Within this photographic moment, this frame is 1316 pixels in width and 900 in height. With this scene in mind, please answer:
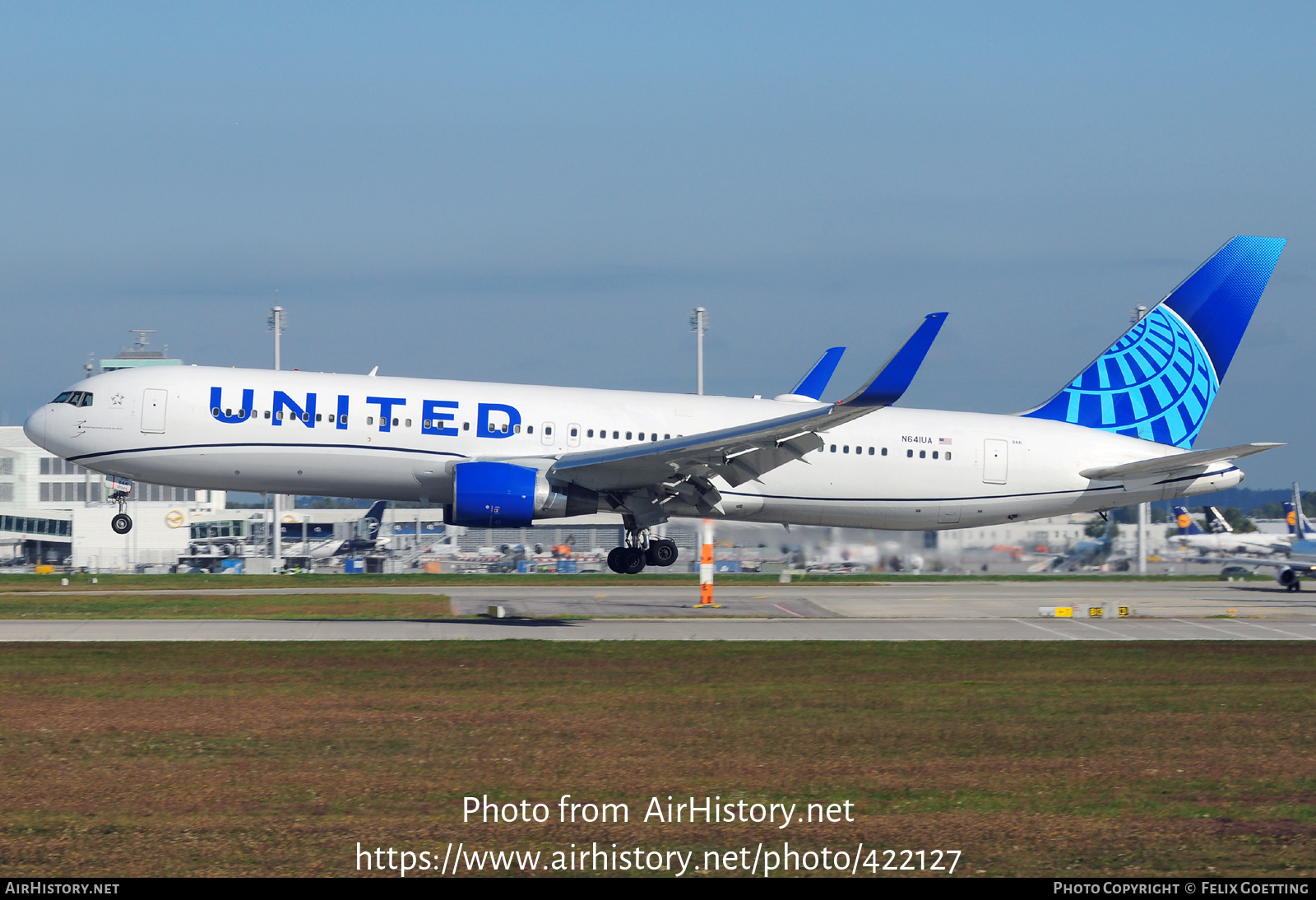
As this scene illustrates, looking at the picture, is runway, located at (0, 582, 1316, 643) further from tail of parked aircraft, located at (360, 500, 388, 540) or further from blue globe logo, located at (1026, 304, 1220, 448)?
tail of parked aircraft, located at (360, 500, 388, 540)

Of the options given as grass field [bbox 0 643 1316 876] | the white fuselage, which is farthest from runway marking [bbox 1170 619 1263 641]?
the white fuselage

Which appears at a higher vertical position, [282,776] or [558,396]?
[558,396]

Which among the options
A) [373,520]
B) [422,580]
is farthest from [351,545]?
[422,580]

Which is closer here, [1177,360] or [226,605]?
[226,605]

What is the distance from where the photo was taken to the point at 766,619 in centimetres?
2762

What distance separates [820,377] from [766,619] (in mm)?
11931

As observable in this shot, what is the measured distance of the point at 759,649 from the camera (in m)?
22.0

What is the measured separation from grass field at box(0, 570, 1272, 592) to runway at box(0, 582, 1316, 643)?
8.48 feet

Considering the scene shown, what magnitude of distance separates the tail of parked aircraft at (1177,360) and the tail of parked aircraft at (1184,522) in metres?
33.6

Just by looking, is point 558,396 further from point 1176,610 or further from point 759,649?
point 1176,610

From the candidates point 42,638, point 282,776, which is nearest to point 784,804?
point 282,776

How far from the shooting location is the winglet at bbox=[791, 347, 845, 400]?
3741 centimetres

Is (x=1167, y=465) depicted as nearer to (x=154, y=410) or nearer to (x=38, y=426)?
(x=154, y=410)
